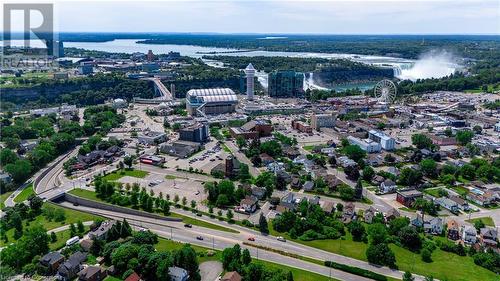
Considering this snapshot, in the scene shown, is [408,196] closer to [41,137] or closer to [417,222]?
[417,222]

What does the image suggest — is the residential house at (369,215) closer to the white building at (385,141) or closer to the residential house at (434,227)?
the residential house at (434,227)

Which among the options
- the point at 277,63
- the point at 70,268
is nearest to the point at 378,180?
the point at 70,268

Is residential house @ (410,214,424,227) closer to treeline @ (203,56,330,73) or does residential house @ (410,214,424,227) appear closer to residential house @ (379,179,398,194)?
residential house @ (379,179,398,194)

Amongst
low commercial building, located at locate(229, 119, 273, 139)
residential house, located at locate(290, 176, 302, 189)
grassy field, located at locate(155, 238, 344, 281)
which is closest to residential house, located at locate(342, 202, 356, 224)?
residential house, located at locate(290, 176, 302, 189)

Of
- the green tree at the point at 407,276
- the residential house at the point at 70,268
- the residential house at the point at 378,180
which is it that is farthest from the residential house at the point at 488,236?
the residential house at the point at 70,268

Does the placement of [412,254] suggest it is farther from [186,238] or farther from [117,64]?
[117,64]

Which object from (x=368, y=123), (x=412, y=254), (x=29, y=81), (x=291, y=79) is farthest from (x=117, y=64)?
(x=412, y=254)
